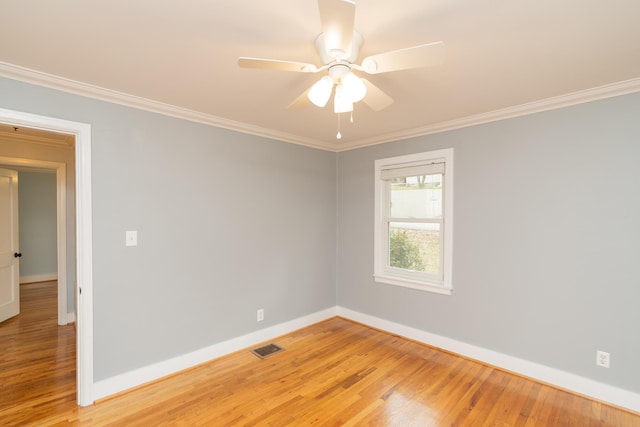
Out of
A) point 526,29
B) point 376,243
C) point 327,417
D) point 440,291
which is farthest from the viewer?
point 376,243

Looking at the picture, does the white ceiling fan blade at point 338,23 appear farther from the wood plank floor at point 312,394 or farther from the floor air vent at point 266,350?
the floor air vent at point 266,350

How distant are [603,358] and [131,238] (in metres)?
3.86

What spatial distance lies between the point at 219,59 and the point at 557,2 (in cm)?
175

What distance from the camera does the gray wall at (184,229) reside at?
2352mm

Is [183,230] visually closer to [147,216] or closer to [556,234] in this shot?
[147,216]

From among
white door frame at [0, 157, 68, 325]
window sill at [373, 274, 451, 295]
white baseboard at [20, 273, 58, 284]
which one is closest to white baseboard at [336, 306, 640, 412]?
window sill at [373, 274, 451, 295]

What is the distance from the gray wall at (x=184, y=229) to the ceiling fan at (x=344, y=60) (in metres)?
1.56

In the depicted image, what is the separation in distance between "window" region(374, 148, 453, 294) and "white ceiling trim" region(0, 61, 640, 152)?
28 centimetres

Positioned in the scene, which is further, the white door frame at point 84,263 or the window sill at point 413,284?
the window sill at point 413,284

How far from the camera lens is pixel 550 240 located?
255 centimetres

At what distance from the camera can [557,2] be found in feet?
4.41

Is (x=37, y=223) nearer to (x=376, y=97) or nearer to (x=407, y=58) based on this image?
(x=376, y=97)

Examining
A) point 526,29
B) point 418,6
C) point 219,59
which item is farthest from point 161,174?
point 526,29

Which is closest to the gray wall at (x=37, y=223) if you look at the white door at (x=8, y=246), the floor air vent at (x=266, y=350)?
the white door at (x=8, y=246)
